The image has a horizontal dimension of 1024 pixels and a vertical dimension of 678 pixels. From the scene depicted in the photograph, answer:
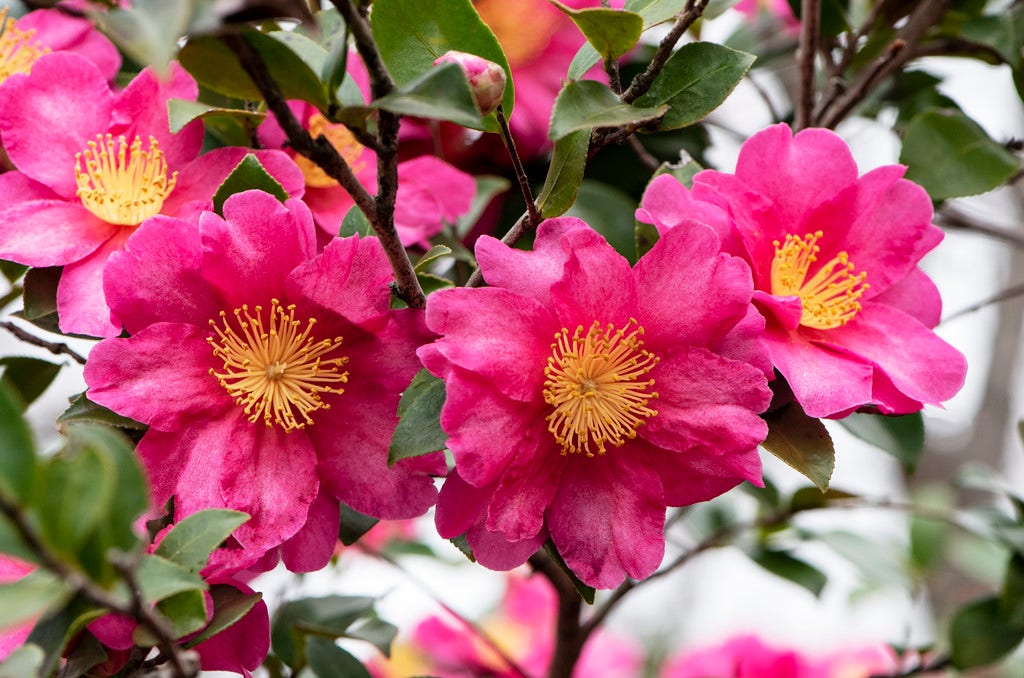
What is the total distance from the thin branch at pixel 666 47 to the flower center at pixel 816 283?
0.53 feet

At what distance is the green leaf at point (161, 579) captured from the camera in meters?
0.55

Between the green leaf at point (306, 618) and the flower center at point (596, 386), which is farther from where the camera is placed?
the green leaf at point (306, 618)

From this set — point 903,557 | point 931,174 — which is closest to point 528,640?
point 903,557

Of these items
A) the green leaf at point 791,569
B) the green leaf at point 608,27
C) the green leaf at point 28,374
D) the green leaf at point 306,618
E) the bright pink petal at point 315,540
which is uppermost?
the green leaf at point 608,27

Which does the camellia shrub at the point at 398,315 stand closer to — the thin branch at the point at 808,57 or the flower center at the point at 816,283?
the flower center at the point at 816,283

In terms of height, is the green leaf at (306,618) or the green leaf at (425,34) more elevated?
the green leaf at (425,34)

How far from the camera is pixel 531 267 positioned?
667 mm

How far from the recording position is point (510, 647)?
5.67 ft

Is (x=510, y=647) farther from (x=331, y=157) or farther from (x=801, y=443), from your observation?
(x=331, y=157)

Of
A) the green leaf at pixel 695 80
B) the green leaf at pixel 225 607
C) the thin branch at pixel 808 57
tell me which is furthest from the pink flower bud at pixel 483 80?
the thin branch at pixel 808 57

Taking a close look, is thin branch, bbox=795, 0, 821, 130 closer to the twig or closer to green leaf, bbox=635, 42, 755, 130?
green leaf, bbox=635, 42, 755, 130

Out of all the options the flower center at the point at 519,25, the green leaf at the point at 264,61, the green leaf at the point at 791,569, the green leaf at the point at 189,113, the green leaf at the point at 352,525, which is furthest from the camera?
the green leaf at the point at 791,569

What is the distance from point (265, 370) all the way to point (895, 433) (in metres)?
0.60

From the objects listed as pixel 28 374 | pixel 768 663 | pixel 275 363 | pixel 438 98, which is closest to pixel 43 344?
pixel 28 374
